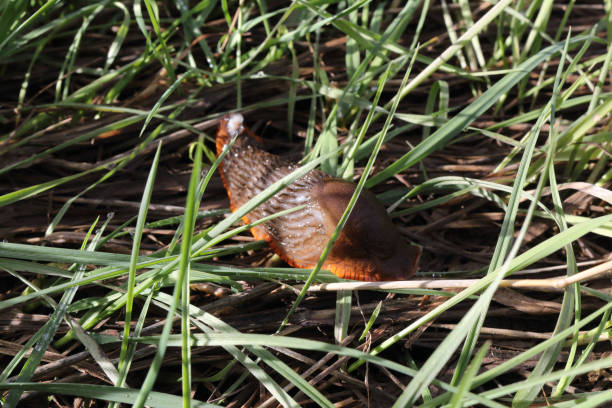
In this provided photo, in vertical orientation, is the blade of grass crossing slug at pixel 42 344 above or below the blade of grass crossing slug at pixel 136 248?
below

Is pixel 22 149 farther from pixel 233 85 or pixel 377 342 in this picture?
pixel 377 342

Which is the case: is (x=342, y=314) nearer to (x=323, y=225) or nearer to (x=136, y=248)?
(x=323, y=225)

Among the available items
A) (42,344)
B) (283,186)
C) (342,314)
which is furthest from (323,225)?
(42,344)

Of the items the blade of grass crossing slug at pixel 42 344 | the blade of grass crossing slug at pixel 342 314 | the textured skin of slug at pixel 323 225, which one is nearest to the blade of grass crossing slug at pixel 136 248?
the blade of grass crossing slug at pixel 42 344

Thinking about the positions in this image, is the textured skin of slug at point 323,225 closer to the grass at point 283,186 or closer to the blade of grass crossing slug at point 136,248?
the grass at point 283,186

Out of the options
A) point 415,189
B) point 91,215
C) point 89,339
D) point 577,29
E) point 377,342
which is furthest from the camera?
point 577,29

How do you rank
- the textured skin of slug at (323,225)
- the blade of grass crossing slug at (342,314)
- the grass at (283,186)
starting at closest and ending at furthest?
the grass at (283,186) < the blade of grass crossing slug at (342,314) < the textured skin of slug at (323,225)

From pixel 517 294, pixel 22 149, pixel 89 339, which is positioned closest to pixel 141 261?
pixel 89 339

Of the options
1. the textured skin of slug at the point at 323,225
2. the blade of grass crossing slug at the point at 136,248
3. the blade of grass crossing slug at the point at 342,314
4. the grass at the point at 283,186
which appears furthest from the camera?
the textured skin of slug at the point at 323,225

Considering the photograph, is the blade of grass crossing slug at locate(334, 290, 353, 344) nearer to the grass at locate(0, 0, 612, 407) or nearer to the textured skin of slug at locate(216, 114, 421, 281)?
the grass at locate(0, 0, 612, 407)
